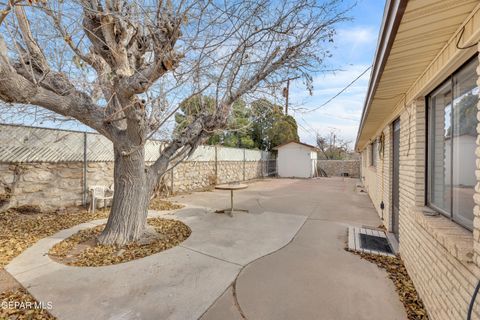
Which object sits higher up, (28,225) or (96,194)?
(96,194)

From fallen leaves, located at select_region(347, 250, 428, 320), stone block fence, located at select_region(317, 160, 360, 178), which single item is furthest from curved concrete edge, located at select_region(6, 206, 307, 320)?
stone block fence, located at select_region(317, 160, 360, 178)

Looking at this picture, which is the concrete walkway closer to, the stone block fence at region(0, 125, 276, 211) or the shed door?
the shed door

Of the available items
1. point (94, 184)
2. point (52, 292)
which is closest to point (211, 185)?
point (94, 184)

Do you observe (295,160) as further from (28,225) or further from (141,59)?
(28,225)

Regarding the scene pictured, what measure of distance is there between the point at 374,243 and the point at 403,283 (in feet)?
4.68

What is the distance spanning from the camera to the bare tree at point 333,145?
29.8 meters

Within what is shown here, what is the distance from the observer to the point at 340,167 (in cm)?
2291

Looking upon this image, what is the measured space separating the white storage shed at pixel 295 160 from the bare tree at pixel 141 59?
52.6ft

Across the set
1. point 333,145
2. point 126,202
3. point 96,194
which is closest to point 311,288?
point 126,202

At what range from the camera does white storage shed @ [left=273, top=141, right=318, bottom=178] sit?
1950cm

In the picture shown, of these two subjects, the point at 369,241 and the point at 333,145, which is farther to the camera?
the point at 333,145

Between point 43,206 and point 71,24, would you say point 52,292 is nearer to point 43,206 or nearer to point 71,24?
point 71,24

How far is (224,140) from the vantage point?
18.2m

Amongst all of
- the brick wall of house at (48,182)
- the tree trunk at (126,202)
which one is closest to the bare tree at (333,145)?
the brick wall of house at (48,182)
